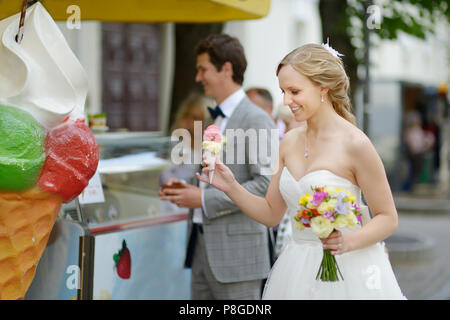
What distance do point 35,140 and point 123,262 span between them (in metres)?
1.79

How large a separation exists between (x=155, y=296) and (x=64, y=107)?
2.07 m

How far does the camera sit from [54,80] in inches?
108

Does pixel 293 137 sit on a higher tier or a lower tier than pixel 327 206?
higher

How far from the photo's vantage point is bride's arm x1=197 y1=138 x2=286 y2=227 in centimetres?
304

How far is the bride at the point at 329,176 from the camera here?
8.82ft

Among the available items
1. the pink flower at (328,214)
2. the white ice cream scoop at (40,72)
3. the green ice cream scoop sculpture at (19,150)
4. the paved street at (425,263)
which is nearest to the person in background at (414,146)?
the paved street at (425,263)

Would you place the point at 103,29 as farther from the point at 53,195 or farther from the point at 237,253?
the point at 53,195

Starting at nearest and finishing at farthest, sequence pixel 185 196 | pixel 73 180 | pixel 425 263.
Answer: pixel 73 180, pixel 185 196, pixel 425 263

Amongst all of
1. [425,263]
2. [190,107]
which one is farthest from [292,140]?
[425,263]

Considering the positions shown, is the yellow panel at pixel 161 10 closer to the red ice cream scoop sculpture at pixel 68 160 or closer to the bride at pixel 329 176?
the bride at pixel 329 176

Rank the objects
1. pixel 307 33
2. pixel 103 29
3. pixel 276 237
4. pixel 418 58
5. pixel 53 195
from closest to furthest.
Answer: pixel 53 195, pixel 276 237, pixel 103 29, pixel 307 33, pixel 418 58

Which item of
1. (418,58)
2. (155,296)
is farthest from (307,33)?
(155,296)

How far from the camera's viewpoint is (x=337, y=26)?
27.1 ft

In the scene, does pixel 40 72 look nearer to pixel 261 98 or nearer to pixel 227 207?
pixel 227 207
